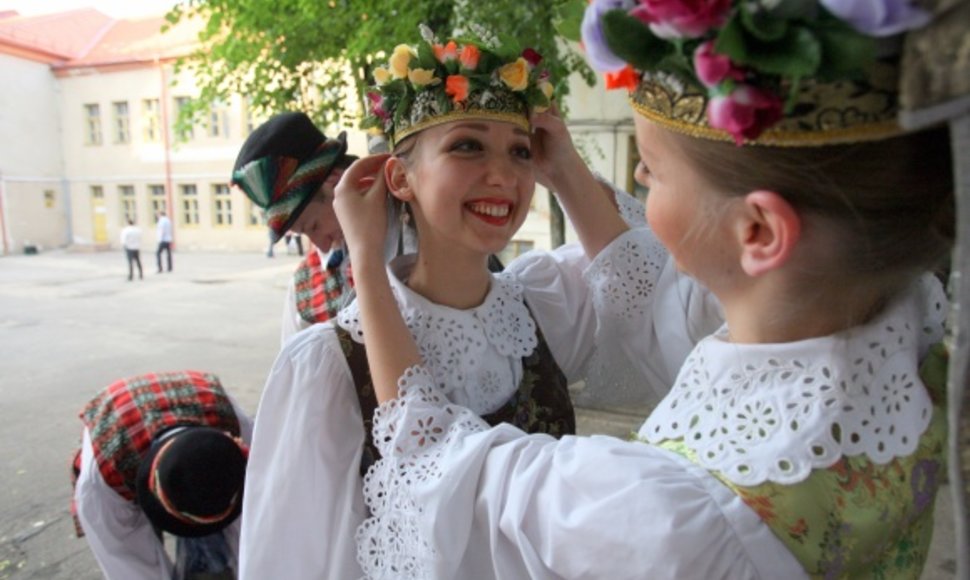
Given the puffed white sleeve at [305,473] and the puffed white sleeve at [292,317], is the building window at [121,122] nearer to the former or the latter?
the puffed white sleeve at [292,317]

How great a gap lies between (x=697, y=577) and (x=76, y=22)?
31.0 metres

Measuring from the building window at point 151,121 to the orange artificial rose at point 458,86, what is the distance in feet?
76.5

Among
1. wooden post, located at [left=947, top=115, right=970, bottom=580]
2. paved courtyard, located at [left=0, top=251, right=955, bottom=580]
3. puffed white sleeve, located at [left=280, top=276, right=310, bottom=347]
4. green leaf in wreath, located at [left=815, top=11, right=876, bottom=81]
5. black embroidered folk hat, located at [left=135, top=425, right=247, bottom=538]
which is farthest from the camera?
paved courtyard, located at [left=0, top=251, right=955, bottom=580]

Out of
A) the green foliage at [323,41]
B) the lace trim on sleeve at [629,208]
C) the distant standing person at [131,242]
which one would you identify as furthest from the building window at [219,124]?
the lace trim on sleeve at [629,208]

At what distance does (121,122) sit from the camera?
22.7m

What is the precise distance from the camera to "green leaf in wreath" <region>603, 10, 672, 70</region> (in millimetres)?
742

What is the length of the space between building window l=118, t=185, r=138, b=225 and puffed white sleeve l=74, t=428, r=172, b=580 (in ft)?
77.0

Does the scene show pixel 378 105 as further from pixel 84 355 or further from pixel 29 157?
pixel 29 157

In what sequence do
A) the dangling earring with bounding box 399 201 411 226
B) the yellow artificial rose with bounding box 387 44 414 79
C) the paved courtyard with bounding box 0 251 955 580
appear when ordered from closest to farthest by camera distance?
the yellow artificial rose with bounding box 387 44 414 79
the dangling earring with bounding box 399 201 411 226
the paved courtyard with bounding box 0 251 955 580

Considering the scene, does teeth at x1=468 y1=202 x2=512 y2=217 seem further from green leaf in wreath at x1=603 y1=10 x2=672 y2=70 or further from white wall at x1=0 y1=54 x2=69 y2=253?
white wall at x1=0 y1=54 x2=69 y2=253

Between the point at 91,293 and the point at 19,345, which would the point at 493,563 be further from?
the point at 91,293

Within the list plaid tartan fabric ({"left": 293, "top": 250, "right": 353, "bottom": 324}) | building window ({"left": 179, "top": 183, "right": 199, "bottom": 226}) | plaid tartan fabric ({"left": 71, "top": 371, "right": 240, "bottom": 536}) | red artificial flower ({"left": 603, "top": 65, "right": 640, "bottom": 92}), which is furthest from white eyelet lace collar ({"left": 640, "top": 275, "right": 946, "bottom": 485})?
building window ({"left": 179, "top": 183, "right": 199, "bottom": 226})

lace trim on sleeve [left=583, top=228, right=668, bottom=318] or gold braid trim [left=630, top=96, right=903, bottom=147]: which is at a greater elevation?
gold braid trim [left=630, top=96, right=903, bottom=147]

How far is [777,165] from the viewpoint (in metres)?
0.75
